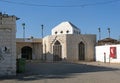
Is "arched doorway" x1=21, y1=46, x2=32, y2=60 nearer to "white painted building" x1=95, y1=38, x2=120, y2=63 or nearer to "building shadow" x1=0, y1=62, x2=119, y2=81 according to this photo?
"white painted building" x1=95, y1=38, x2=120, y2=63

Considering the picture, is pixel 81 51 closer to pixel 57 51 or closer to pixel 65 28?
pixel 57 51

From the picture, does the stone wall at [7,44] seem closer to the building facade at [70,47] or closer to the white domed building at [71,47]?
the building facade at [70,47]

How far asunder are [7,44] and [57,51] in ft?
116

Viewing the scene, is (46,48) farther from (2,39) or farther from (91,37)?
(2,39)

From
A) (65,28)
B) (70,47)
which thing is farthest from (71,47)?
(65,28)

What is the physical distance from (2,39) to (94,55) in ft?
118

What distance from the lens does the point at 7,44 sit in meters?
25.1

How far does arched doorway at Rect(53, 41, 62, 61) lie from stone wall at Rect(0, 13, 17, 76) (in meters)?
34.8

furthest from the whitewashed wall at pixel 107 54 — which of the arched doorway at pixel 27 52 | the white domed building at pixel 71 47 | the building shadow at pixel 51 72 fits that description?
the arched doorway at pixel 27 52

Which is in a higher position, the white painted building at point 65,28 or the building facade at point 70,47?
the white painted building at point 65,28

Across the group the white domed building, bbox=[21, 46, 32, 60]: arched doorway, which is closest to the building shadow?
the white domed building

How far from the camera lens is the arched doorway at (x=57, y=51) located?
2363 inches

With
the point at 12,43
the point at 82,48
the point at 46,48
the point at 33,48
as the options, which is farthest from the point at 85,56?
the point at 12,43

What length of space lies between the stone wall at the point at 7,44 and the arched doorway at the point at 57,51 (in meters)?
34.8
